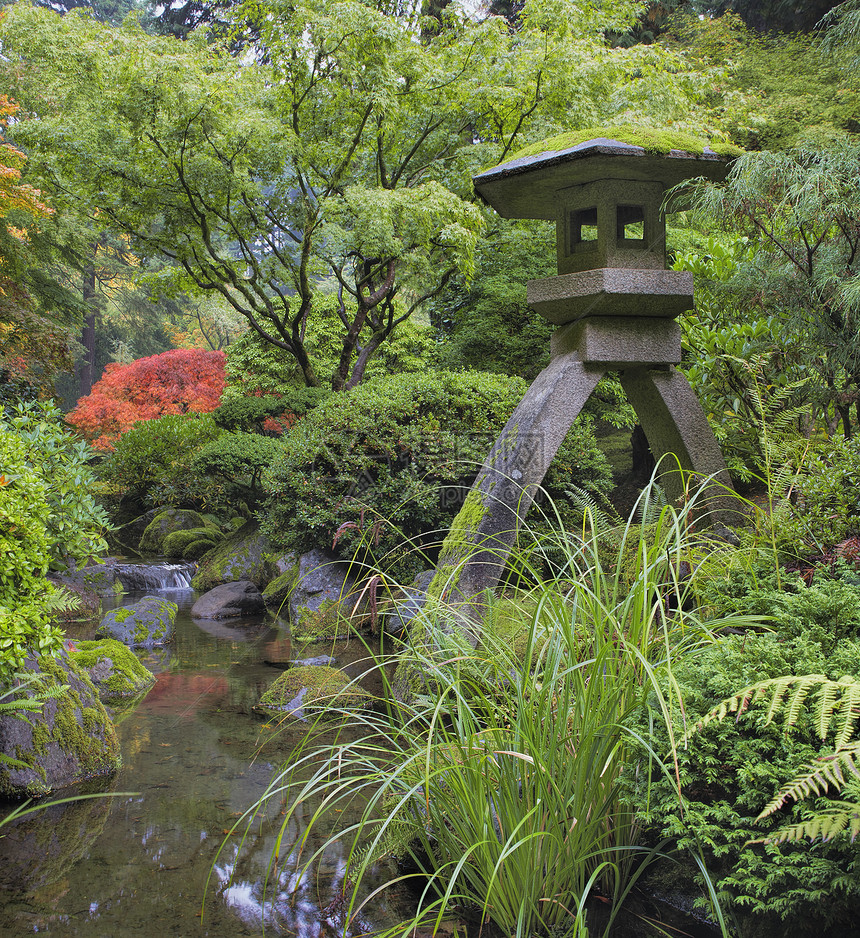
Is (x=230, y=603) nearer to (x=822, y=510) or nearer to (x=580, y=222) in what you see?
(x=580, y=222)

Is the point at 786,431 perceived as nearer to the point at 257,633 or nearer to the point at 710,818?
the point at 710,818

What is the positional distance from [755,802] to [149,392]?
16.5 m

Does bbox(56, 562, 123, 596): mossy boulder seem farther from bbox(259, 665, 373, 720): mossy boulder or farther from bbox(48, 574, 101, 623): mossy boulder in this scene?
bbox(259, 665, 373, 720): mossy boulder

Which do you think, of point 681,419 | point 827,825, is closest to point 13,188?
point 681,419

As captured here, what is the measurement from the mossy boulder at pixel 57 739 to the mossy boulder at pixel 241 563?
4428 mm

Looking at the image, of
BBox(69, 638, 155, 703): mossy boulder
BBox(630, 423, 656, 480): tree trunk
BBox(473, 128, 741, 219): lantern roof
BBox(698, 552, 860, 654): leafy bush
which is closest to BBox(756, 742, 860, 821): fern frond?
BBox(698, 552, 860, 654): leafy bush

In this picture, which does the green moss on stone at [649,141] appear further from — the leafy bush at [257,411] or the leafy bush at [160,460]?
the leafy bush at [160,460]

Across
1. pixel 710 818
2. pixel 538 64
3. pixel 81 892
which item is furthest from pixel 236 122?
pixel 710 818

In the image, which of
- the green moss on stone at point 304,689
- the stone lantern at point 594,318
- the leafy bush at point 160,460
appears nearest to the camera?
the stone lantern at point 594,318

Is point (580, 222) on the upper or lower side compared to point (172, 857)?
upper

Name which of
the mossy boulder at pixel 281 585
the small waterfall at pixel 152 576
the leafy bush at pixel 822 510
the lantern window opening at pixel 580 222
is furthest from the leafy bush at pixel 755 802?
the small waterfall at pixel 152 576

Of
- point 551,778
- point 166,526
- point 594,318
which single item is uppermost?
point 594,318

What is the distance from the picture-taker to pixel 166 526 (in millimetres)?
10836

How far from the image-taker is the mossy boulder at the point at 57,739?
297 cm
